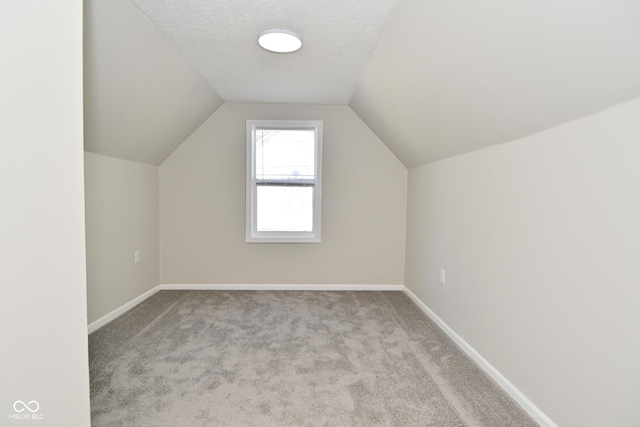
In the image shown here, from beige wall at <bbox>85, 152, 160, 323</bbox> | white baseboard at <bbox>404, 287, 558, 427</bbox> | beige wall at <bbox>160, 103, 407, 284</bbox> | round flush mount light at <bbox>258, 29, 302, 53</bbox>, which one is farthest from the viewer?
beige wall at <bbox>160, 103, 407, 284</bbox>

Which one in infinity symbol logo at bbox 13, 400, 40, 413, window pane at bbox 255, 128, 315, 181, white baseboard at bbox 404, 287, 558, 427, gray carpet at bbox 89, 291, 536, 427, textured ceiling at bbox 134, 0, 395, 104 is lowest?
gray carpet at bbox 89, 291, 536, 427

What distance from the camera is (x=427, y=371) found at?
214 cm

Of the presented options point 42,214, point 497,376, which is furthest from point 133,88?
point 497,376

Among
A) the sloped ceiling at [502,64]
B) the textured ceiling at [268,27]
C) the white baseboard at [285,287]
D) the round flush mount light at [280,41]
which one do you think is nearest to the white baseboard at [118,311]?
the white baseboard at [285,287]

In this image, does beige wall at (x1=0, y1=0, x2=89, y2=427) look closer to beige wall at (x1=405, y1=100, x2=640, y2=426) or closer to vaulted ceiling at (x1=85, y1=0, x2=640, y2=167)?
vaulted ceiling at (x1=85, y1=0, x2=640, y2=167)

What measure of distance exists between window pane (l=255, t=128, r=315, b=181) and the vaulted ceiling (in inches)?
22.9

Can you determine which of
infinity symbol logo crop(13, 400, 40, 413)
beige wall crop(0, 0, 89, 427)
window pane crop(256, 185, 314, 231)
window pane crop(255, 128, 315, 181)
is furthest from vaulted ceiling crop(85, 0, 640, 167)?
infinity symbol logo crop(13, 400, 40, 413)

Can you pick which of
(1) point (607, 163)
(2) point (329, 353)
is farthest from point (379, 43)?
(2) point (329, 353)

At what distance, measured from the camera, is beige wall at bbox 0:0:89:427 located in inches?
40.3

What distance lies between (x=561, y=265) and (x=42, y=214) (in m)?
2.18

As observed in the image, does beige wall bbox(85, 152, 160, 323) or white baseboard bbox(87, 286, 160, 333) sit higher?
beige wall bbox(85, 152, 160, 323)

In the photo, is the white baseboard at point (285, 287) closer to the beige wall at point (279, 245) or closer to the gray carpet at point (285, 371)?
the beige wall at point (279, 245)

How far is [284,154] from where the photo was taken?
12.9 feet

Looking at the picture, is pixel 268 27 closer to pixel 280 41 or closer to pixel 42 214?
pixel 280 41
